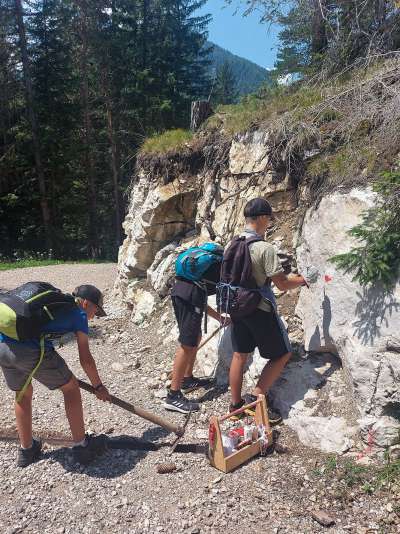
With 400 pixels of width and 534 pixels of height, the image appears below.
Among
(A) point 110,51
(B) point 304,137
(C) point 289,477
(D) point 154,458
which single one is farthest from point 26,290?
(A) point 110,51

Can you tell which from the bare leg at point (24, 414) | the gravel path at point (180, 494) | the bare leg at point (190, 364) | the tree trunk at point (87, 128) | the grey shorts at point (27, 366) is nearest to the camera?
the gravel path at point (180, 494)

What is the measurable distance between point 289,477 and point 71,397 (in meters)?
1.90

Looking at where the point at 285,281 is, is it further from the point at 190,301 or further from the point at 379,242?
the point at 190,301

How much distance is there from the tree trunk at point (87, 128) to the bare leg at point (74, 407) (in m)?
17.9

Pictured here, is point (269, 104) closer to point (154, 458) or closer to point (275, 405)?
point (275, 405)

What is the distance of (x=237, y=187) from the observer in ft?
21.2

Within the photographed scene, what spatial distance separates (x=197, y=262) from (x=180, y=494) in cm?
212

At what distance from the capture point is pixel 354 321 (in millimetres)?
3910

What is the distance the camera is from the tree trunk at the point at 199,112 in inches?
309

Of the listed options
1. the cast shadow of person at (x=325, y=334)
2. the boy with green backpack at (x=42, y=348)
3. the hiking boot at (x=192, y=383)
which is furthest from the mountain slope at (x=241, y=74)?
the boy with green backpack at (x=42, y=348)

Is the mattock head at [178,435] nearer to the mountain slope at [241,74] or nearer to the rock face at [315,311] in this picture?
the rock face at [315,311]

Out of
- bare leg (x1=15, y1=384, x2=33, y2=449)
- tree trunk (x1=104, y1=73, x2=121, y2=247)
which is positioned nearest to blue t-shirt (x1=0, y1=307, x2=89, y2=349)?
bare leg (x1=15, y1=384, x2=33, y2=449)

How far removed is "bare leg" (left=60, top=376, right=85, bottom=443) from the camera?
3750 millimetres

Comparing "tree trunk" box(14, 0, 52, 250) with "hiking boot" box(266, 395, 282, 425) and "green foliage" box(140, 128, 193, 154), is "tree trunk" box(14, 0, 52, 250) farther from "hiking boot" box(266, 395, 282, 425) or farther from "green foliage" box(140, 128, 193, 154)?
"hiking boot" box(266, 395, 282, 425)
